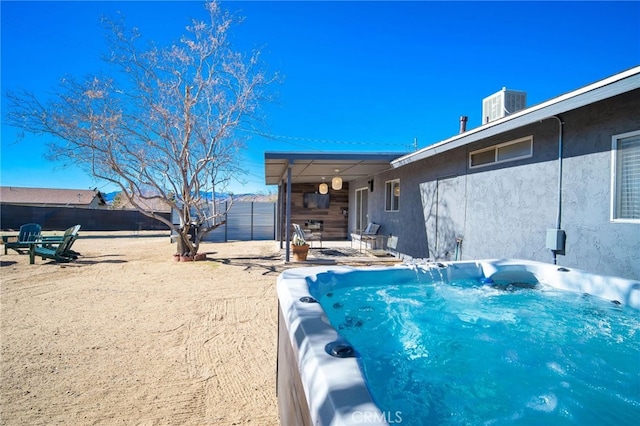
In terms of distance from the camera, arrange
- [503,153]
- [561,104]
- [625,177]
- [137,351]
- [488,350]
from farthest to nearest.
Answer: [503,153], [561,104], [625,177], [137,351], [488,350]

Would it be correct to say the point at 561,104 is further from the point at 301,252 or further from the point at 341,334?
the point at 301,252

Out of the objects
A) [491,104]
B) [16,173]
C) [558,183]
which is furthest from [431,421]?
[16,173]

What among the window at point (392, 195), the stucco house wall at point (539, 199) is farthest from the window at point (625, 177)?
the window at point (392, 195)

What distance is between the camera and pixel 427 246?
7590 millimetres

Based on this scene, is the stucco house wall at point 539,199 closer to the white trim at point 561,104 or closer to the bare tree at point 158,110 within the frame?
the white trim at point 561,104

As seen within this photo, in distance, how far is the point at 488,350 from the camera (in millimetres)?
2727

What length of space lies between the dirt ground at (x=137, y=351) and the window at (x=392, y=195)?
198 inches

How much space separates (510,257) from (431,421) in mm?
4410

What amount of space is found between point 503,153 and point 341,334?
461 cm

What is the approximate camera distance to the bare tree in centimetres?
797

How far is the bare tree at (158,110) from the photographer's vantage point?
7.97m

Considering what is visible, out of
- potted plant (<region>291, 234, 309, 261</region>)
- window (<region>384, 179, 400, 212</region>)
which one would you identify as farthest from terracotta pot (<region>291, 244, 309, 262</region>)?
window (<region>384, 179, 400, 212</region>)

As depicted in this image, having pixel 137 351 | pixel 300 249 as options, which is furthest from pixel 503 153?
pixel 137 351

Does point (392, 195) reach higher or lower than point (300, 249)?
higher
